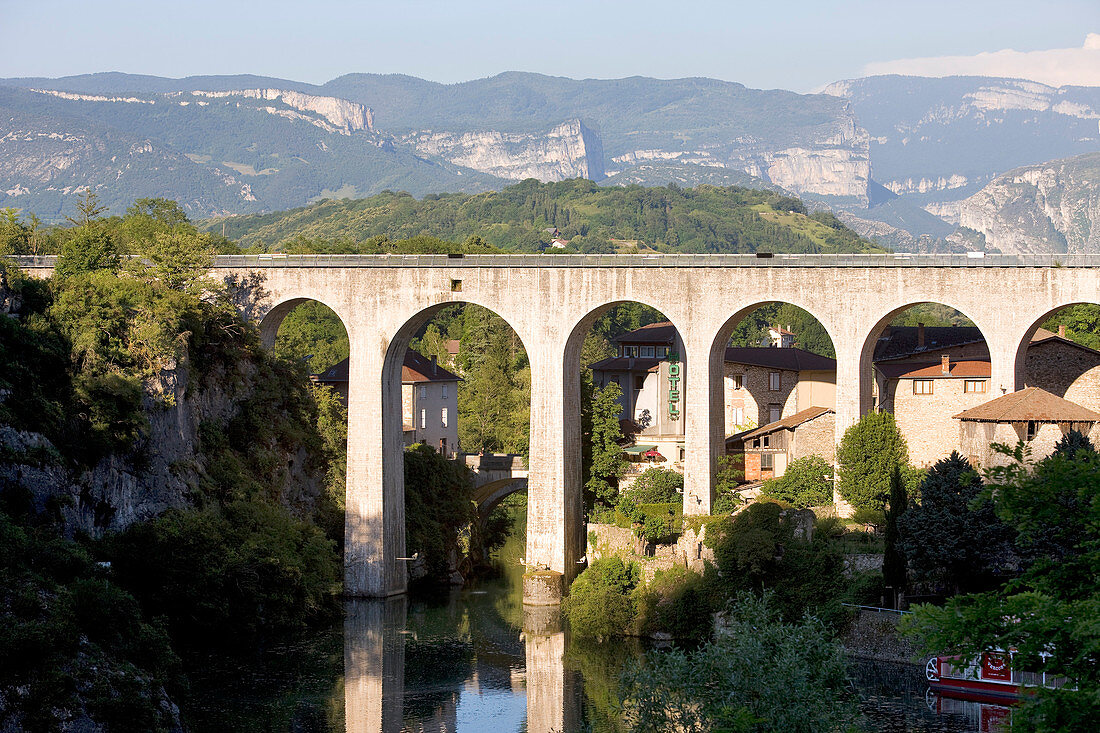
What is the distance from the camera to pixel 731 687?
1137 inches

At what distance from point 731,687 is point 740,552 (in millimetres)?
21418

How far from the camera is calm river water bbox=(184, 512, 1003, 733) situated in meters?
42.9

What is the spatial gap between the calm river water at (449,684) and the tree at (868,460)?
10.7 m

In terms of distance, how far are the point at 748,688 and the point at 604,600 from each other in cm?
2605

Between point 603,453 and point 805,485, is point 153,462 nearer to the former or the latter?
point 603,453

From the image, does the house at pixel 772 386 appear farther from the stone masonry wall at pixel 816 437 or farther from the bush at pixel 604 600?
the bush at pixel 604 600

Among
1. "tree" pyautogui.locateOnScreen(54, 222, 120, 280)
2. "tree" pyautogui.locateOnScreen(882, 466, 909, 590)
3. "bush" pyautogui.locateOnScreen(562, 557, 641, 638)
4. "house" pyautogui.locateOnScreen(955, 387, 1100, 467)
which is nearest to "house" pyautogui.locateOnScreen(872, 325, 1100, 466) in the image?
"house" pyautogui.locateOnScreen(955, 387, 1100, 467)

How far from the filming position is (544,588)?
5903 centimetres

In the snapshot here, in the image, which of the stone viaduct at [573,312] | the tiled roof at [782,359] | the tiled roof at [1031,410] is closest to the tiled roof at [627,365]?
the tiled roof at [782,359]

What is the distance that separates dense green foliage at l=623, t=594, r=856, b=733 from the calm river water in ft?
27.6

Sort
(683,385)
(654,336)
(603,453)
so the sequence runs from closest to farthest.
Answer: (603,453) → (683,385) → (654,336)

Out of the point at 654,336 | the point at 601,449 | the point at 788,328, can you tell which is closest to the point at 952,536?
the point at 601,449

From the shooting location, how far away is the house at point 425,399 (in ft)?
259

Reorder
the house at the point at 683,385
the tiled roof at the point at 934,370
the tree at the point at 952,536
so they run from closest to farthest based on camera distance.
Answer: the tree at the point at 952,536 < the tiled roof at the point at 934,370 < the house at the point at 683,385
